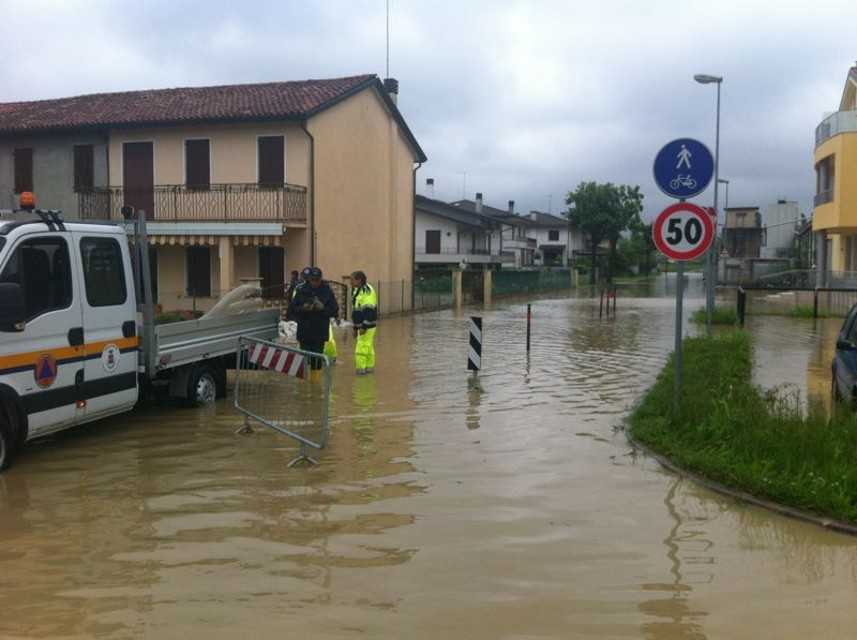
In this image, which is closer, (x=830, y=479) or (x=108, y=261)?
(x=830, y=479)

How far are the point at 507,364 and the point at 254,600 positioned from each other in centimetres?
1112

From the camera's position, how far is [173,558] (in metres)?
5.64

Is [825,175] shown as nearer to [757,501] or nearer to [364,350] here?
[364,350]

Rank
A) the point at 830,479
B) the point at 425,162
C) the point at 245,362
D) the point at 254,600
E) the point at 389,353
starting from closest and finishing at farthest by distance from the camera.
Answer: the point at 254,600
the point at 830,479
the point at 245,362
the point at 389,353
the point at 425,162

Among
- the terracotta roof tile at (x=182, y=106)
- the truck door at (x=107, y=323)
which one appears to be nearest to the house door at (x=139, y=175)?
the terracotta roof tile at (x=182, y=106)

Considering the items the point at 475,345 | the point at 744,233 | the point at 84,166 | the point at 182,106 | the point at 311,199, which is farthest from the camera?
the point at 744,233

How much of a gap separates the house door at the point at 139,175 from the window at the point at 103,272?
19873 mm

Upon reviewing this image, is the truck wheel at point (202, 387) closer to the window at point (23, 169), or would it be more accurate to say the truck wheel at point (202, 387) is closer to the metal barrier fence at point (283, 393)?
the metal barrier fence at point (283, 393)

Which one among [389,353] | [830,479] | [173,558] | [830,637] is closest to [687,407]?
[830,479]

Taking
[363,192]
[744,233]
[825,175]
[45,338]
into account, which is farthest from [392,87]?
[744,233]

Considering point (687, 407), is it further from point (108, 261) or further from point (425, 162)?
point (425, 162)

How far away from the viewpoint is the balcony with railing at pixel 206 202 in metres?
26.6

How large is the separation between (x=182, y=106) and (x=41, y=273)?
71.4 feet

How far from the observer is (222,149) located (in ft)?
90.2
